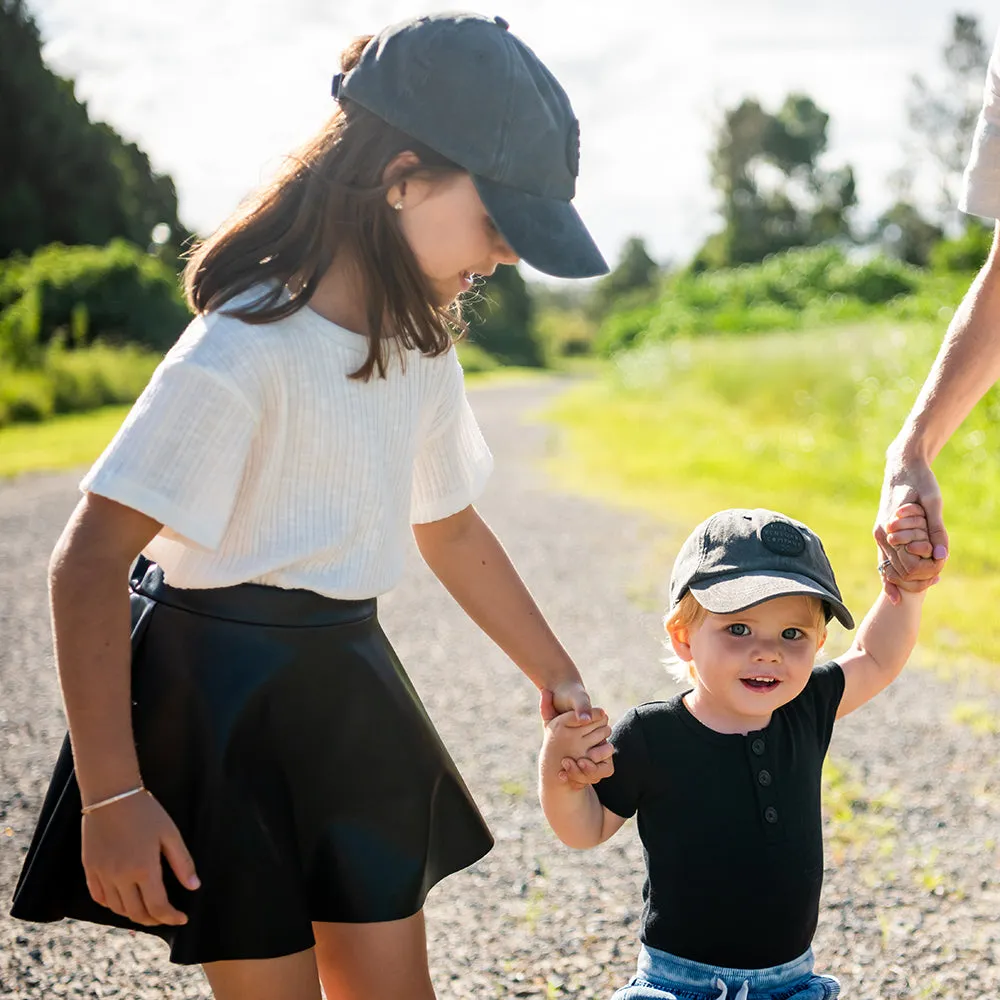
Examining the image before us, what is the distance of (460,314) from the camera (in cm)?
191

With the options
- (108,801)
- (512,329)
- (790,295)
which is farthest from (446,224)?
(512,329)

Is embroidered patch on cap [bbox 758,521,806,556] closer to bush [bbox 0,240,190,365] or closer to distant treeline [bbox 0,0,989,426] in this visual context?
distant treeline [bbox 0,0,989,426]

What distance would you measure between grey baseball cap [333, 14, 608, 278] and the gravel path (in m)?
1.72

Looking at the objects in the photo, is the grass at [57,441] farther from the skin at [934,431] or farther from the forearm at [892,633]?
the forearm at [892,633]

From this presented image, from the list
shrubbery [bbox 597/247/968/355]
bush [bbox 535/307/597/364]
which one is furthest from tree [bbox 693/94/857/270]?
bush [bbox 535/307/597/364]

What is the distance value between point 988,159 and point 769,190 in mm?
46609

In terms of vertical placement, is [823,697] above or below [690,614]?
below

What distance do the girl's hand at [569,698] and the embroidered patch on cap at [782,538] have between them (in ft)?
1.15

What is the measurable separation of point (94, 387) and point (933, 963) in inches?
670

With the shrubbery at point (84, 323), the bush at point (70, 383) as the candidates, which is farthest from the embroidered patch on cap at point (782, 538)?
the shrubbery at point (84, 323)

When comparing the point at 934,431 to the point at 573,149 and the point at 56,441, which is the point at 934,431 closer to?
the point at 573,149

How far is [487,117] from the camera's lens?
157 centimetres

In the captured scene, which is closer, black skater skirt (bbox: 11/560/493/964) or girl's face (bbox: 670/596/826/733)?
black skater skirt (bbox: 11/560/493/964)

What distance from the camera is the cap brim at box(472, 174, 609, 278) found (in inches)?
61.5
